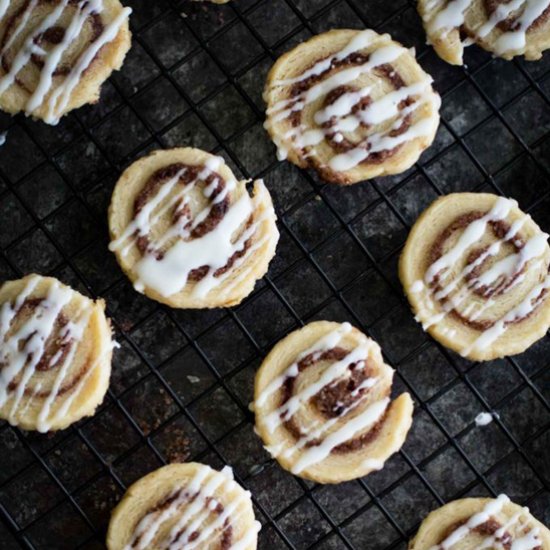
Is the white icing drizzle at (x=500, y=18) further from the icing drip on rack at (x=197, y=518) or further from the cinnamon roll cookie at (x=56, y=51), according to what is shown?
the icing drip on rack at (x=197, y=518)

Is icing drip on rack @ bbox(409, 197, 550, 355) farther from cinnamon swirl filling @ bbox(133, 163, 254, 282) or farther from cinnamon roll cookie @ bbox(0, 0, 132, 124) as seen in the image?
cinnamon roll cookie @ bbox(0, 0, 132, 124)

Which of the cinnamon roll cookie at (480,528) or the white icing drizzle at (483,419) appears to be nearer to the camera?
the cinnamon roll cookie at (480,528)

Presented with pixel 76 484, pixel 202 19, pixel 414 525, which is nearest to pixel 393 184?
pixel 202 19

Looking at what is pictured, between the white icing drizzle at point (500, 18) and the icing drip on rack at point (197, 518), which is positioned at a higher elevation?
the white icing drizzle at point (500, 18)

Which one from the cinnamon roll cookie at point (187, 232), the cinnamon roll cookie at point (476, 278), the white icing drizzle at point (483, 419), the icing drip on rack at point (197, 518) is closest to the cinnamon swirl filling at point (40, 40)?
the cinnamon roll cookie at point (187, 232)

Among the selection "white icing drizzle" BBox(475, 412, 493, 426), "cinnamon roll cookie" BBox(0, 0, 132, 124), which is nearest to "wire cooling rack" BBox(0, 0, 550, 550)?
"white icing drizzle" BBox(475, 412, 493, 426)

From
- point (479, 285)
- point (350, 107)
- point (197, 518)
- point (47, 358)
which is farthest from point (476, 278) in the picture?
point (47, 358)

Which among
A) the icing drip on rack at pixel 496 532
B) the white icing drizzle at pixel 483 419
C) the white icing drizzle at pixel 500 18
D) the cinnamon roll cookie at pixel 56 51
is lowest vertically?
the icing drip on rack at pixel 496 532
